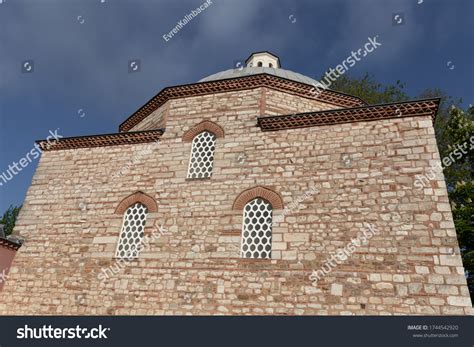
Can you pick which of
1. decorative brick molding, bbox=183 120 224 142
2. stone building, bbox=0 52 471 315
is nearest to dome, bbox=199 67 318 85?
stone building, bbox=0 52 471 315

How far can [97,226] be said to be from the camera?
8.48 meters

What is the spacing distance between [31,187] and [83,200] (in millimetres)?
1996

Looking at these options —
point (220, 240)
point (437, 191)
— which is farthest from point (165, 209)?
point (437, 191)

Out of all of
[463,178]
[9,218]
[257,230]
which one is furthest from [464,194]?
[9,218]

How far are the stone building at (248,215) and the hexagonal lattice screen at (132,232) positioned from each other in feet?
0.11

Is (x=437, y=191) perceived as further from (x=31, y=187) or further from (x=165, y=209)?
(x=31, y=187)

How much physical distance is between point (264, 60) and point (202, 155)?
22.0 ft

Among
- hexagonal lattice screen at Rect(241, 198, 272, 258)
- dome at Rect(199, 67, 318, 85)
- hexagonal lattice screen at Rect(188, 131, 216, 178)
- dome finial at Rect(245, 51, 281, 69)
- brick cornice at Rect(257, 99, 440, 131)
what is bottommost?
hexagonal lattice screen at Rect(241, 198, 272, 258)

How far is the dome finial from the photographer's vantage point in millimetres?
13516

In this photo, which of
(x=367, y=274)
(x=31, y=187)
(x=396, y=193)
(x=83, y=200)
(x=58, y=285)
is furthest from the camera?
(x=31, y=187)

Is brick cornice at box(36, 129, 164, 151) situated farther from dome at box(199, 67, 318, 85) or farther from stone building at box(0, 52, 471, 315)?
dome at box(199, 67, 318, 85)

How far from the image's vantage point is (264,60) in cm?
1355

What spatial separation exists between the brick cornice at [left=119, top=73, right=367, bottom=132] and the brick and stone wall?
233 millimetres
